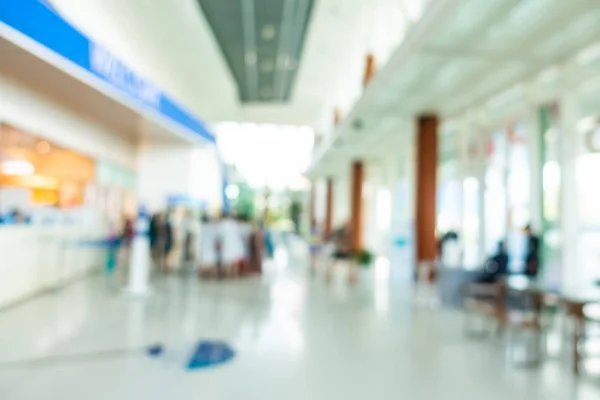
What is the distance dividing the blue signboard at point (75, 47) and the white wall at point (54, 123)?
0.99 metres

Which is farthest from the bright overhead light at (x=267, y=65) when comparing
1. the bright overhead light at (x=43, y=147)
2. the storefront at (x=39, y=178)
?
the bright overhead light at (x=43, y=147)

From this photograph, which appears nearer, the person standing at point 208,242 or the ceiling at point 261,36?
the person standing at point 208,242

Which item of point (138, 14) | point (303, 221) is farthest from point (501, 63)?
point (303, 221)

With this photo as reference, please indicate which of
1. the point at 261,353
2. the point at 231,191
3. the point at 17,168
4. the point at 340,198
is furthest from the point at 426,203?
Result: the point at 231,191

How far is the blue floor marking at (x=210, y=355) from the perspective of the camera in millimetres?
3936

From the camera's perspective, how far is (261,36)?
42.7ft

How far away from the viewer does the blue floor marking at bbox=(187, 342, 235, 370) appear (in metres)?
3.94

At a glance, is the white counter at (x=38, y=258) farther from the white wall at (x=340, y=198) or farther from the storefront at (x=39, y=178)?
A: the white wall at (x=340, y=198)

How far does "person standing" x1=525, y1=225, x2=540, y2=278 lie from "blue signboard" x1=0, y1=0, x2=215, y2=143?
7033 mm

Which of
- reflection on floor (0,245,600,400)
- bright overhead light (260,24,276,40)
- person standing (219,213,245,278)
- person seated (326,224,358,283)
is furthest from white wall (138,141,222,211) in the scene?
reflection on floor (0,245,600,400)

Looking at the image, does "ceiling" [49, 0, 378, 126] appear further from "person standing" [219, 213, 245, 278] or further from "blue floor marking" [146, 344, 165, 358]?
"blue floor marking" [146, 344, 165, 358]

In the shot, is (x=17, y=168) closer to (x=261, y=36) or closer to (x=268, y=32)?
(x=268, y=32)

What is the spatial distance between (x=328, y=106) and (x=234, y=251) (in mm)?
11656

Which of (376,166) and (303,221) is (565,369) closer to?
(376,166)
